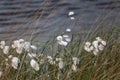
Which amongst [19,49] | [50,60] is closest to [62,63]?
[50,60]

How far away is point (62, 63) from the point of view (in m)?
4.02

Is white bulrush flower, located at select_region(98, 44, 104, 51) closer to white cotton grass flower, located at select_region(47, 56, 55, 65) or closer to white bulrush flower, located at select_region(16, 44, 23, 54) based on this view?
white cotton grass flower, located at select_region(47, 56, 55, 65)

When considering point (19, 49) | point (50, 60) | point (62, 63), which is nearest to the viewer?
point (62, 63)

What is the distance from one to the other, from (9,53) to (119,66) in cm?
113

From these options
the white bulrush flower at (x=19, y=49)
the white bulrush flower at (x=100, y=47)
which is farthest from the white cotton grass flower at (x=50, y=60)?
the white bulrush flower at (x=100, y=47)

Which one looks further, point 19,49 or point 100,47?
A: point 100,47

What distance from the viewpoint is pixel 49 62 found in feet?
14.1

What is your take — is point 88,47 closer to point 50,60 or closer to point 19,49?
point 50,60

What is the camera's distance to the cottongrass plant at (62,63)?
396 cm

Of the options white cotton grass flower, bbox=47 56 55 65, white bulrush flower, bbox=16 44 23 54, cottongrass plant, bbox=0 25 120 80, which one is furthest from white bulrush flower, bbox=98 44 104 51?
white bulrush flower, bbox=16 44 23 54

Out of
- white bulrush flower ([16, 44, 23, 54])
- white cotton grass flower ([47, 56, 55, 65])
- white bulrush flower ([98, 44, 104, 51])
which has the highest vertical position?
white bulrush flower ([16, 44, 23, 54])

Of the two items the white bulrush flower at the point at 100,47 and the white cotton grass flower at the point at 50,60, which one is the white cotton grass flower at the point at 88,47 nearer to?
the white bulrush flower at the point at 100,47

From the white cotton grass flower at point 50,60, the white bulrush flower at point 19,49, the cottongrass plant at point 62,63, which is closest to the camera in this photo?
the cottongrass plant at point 62,63

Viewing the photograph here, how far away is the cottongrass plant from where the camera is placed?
3.96m
